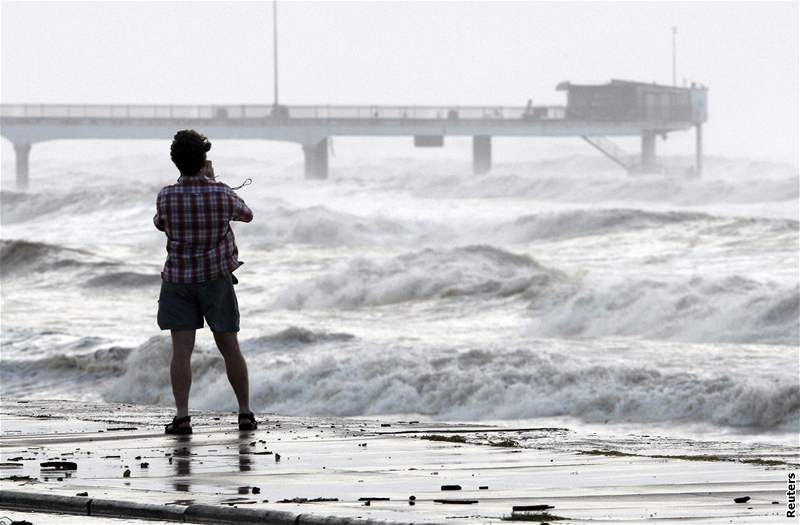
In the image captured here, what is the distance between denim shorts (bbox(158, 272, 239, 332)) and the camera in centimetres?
924

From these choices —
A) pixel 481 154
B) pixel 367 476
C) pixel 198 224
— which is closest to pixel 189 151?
pixel 198 224

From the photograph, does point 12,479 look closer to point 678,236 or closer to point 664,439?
point 664,439

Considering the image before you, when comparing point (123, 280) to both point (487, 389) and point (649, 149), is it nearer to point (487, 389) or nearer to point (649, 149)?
point (487, 389)

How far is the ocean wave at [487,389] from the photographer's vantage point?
15016 millimetres

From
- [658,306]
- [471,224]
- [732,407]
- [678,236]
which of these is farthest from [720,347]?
[471,224]

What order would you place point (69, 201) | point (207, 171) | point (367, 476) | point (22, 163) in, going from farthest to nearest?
1. point (22, 163)
2. point (69, 201)
3. point (207, 171)
4. point (367, 476)

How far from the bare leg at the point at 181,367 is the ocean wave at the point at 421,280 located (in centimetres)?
1988

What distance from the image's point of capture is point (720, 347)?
2092 centimetres

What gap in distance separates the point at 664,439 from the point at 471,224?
48443 millimetres

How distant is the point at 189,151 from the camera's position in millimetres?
9172

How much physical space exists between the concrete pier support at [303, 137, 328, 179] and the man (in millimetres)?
82982

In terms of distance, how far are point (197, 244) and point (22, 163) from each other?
274 ft

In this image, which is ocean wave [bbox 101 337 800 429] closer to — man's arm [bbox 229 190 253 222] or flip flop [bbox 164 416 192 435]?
flip flop [bbox 164 416 192 435]

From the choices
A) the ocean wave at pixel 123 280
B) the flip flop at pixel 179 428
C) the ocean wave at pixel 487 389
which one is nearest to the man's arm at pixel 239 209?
the flip flop at pixel 179 428
